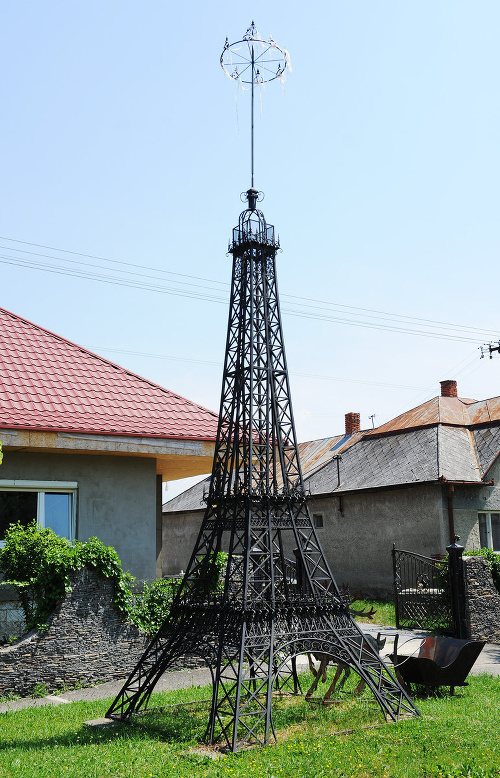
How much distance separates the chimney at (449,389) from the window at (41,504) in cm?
2058

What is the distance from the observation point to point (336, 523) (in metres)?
26.2

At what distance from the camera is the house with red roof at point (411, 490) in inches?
902

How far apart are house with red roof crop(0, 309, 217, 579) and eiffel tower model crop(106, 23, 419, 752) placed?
13.6 ft

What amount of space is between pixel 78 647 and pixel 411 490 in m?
14.3

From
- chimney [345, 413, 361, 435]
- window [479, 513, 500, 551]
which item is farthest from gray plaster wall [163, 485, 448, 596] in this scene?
chimney [345, 413, 361, 435]

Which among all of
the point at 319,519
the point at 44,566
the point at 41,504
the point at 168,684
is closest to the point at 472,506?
the point at 319,519

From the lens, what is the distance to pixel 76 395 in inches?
571

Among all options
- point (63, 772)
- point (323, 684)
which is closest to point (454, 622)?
point (323, 684)

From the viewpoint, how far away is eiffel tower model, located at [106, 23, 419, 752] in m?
8.48

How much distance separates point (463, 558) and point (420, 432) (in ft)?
36.6

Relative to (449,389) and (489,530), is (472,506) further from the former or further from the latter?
(449,389)

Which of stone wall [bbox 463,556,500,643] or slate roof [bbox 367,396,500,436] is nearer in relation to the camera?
stone wall [bbox 463,556,500,643]

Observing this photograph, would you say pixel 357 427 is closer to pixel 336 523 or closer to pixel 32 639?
pixel 336 523

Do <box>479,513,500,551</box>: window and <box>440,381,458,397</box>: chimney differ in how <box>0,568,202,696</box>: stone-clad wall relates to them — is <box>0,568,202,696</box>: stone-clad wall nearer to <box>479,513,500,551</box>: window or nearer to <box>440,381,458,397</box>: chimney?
<box>479,513,500,551</box>: window
